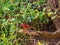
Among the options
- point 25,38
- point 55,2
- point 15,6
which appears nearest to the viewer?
point 25,38

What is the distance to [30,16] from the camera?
7.16 ft

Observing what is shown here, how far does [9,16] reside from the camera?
2326mm

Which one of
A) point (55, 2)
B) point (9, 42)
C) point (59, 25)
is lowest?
→ point (9, 42)

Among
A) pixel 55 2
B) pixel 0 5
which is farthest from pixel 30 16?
pixel 0 5

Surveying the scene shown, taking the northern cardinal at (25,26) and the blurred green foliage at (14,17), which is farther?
the blurred green foliage at (14,17)

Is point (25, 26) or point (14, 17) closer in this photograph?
point (25, 26)

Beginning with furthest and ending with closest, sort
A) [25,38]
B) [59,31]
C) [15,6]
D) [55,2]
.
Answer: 1. [15,6]
2. [55,2]
3. [25,38]
4. [59,31]

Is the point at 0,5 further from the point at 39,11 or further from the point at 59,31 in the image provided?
the point at 59,31

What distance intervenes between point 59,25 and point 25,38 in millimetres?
381

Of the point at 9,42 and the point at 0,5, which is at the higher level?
the point at 0,5

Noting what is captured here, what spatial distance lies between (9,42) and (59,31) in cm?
Answer: 53

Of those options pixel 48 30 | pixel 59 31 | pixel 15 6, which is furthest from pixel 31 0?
pixel 59 31

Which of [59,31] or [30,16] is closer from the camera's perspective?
[59,31]

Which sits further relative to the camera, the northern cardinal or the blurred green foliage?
the blurred green foliage
